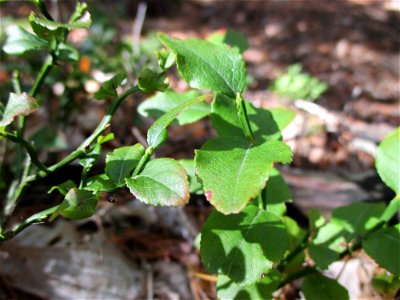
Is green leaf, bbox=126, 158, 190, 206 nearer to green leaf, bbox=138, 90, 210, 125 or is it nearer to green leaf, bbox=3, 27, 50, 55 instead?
green leaf, bbox=138, 90, 210, 125

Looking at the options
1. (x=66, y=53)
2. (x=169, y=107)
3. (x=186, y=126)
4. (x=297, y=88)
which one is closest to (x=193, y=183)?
(x=169, y=107)

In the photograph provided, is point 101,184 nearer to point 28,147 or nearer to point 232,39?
point 28,147

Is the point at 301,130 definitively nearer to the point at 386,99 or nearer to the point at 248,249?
the point at 386,99

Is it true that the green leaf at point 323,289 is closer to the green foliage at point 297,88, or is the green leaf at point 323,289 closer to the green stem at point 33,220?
the green stem at point 33,220

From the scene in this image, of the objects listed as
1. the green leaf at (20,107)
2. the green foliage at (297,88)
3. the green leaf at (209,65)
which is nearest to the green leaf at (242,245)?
the green leaf at (209,65)

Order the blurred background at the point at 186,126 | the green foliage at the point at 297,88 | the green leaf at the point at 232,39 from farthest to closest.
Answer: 1. the green foliage at the point at 297,88
2. the blurred background at the point at 186,126
3. the green leaf at the point at 232,39
